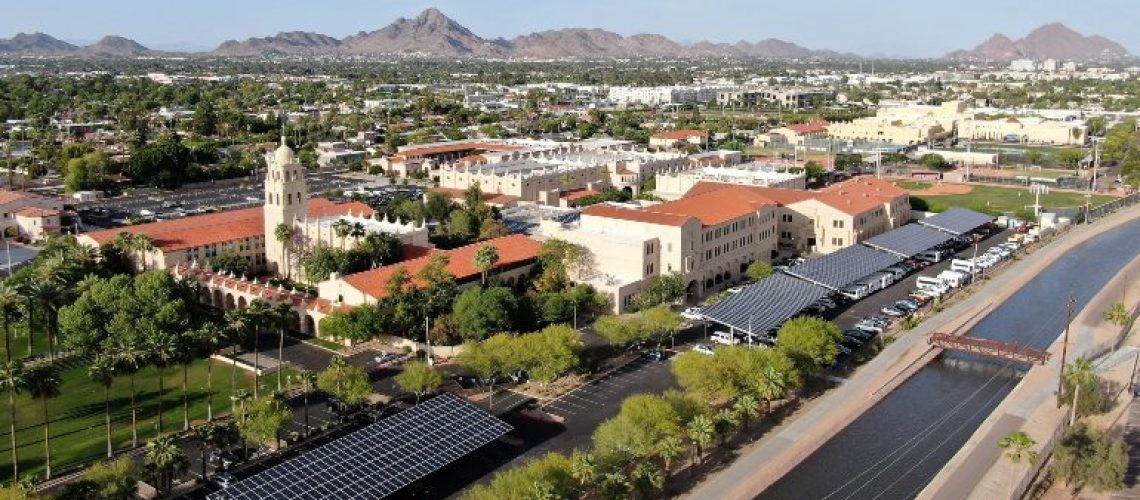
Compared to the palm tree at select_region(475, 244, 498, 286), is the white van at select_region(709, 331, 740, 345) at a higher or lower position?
lower

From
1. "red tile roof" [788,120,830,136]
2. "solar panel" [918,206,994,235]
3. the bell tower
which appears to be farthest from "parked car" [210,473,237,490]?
"red tile roof" [788,120,830,136]

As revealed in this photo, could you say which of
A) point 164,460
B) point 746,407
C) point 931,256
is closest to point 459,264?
point 746,407

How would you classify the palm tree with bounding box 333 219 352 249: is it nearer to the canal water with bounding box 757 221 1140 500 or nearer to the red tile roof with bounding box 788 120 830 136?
the canal water with bounding box 757 221 1140 500

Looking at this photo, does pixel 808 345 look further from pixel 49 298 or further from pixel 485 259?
pixel 49 298

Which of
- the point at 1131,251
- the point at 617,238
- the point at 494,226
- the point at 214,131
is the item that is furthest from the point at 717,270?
the point at 214,131

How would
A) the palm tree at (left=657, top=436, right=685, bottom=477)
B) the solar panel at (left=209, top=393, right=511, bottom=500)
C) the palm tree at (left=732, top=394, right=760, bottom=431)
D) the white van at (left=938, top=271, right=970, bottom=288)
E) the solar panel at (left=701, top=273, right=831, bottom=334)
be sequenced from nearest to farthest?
the solar panel at (left=209, top=393, right=511, bottom=500)
the palm tree at (left=657, top=436, right=685, bottom=477)
the palm tree at (left=732, top=394, right=760, bottom=431)
the solar panel at (left=701, top=273, right=831, bottom=334)
the white van at (left=938, top=271, right=970, bottom=288)

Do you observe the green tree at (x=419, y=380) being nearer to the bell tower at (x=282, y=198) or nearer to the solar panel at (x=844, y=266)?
the bell tower at (x=282, y=198)
